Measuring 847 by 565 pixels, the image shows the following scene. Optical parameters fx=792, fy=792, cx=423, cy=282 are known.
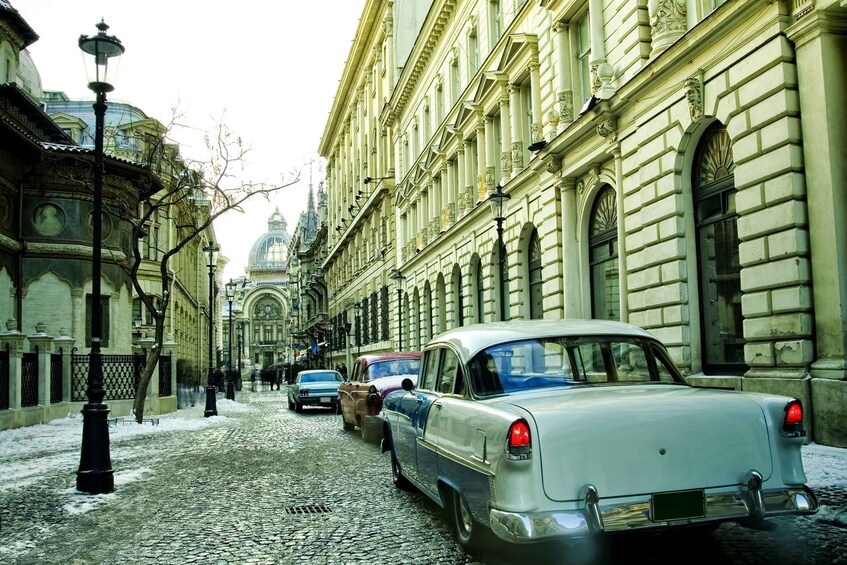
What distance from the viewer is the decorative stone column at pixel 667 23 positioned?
14195 mm

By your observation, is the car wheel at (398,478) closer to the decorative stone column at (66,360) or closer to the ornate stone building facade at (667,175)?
the ornate stone building facade at (667,175)

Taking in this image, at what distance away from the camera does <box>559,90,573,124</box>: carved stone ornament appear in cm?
1912

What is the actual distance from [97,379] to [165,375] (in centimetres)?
1613

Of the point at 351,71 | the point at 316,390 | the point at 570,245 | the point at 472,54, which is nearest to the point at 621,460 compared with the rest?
the point at 570,245

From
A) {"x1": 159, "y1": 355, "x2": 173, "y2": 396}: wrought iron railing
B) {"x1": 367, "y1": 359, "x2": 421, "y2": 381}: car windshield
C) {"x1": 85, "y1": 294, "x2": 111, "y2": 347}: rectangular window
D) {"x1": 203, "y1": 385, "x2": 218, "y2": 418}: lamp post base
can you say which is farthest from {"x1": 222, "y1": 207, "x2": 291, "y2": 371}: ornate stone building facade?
{"x1": 367, "y1": 359, "x2": 421, "y2": 381}: car windshield

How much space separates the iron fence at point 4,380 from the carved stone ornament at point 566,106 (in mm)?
14039

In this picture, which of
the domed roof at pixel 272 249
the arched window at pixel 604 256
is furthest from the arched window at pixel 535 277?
the domed roof at pixel 272 249

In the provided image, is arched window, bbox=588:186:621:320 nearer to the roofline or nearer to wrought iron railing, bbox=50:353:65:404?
wrought iron railing, bbox=50:353:65:404

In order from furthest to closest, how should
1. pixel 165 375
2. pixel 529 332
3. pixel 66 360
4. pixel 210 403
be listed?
pixel 165 375 → pixel 210 403 → pixel 66 360 → pixel 529 332

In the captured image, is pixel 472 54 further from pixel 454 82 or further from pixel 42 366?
pixel 42 366

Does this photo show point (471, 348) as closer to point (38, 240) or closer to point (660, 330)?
point (660, 330)

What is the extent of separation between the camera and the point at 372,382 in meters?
14.5

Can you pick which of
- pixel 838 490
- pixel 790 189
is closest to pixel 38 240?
pixel 790 189

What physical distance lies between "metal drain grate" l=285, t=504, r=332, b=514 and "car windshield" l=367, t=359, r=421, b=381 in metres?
7.24
